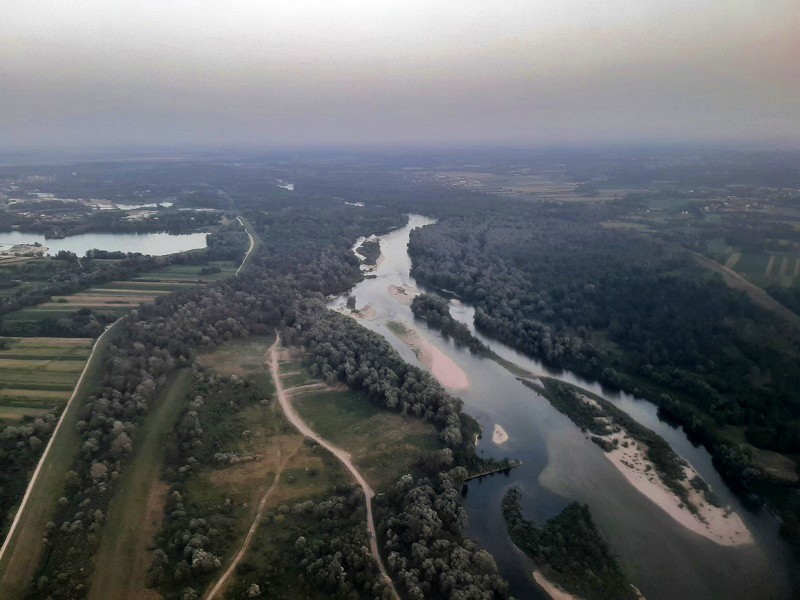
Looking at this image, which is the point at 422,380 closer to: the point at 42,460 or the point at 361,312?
the point at 361,312

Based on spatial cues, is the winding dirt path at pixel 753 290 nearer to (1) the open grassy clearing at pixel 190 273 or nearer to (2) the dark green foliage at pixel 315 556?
(2) the dark green foliage at pixel 315 556

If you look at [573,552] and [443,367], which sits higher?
[573,552]

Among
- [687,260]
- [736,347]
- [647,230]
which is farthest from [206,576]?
[647,230]

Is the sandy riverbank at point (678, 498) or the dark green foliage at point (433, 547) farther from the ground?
the dark green foliage at point (433, 547)

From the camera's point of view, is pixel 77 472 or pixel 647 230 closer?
pixel 77 472

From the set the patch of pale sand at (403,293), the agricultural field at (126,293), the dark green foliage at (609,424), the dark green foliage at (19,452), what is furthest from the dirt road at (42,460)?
the dark green foliage at (609,424)

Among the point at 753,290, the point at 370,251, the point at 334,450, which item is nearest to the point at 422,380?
the point at 334,450

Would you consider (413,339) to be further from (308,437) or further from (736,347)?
(736,347)
